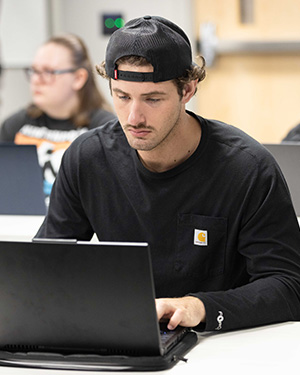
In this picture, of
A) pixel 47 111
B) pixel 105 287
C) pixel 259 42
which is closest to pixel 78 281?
pixel 105 287

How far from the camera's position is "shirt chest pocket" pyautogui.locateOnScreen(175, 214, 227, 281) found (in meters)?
1.69

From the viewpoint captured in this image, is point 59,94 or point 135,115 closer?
point 135,115

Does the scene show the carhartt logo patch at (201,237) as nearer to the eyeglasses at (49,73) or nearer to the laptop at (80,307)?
the laptop at (80,307)

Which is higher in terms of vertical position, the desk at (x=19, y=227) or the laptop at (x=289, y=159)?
the laptop at (x=289, y=159)

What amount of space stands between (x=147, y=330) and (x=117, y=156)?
2.13 feet

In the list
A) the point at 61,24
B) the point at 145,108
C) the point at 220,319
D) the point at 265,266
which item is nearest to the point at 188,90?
the point at 145,108

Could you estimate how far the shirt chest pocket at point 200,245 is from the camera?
1694mm

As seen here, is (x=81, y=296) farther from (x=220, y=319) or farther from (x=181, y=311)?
(x=220, y=319)

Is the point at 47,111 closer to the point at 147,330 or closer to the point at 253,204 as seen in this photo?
the point at 253,204

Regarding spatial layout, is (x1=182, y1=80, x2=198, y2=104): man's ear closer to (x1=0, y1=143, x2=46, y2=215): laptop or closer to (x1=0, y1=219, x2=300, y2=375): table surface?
(x1=0, y1=219, x2=300, y2=375): table surface

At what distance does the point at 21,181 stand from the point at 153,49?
0.98 m

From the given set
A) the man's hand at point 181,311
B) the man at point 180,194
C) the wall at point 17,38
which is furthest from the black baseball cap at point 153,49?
the wall at point 17,38

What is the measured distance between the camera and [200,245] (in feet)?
5.60

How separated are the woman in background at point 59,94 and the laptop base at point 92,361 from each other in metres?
2.19
